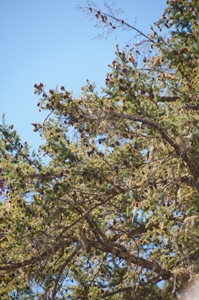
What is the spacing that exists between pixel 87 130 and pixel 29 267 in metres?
2.54

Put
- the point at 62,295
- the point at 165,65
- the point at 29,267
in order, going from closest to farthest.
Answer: the point at 29,267 → the point at 165,65 → the point at 62,295

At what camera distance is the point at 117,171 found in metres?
5.46

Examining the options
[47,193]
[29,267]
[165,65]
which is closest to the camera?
[47,193]

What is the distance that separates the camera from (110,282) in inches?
263

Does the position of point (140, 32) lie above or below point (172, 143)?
above

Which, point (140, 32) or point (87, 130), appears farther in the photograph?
point (140, 32)

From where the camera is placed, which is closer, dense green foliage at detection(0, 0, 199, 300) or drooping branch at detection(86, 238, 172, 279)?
dense green foliage at detection(0, 0, 199, 300)

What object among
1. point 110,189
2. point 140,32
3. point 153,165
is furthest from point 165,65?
point 110,189

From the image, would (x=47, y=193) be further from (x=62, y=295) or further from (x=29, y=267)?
(x=62, y=295)

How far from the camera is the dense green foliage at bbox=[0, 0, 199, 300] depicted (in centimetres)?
493

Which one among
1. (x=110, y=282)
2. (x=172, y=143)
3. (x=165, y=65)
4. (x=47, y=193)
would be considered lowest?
(x=110, y=282)

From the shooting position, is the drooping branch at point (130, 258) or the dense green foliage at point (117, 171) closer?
the dense green foliage at point (117, 171)

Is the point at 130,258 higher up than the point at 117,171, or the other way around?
the point at 117,171

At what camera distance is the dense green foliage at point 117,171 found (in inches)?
194
